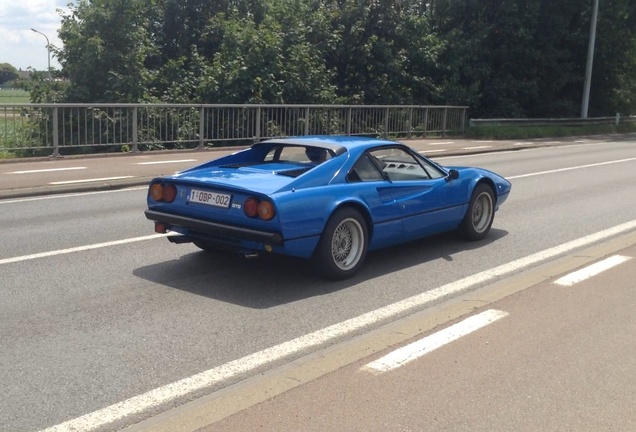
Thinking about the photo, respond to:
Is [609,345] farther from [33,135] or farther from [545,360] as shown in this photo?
[33,135]

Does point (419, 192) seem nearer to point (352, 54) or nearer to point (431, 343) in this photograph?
point (431, 343)

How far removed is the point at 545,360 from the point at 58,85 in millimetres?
25122

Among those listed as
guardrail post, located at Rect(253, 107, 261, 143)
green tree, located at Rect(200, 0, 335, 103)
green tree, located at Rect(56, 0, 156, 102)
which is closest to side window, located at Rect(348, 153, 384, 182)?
guardrail post, located at Rect(253, 107, 261, 143)

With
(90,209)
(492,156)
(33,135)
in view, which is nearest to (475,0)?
(492,156)

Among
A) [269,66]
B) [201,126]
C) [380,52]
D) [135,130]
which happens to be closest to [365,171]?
[135,130]

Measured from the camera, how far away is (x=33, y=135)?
16906mm

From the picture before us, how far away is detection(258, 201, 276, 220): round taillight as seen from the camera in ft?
21.7

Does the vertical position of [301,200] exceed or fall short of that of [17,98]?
it exceeds it

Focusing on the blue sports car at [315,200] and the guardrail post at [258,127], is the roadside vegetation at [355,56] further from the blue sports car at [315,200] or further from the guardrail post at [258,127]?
the blue sports car at [315,200]

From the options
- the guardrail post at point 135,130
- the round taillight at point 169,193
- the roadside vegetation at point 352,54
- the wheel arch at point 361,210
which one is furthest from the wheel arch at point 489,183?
the roadside vegetation at point 352,54

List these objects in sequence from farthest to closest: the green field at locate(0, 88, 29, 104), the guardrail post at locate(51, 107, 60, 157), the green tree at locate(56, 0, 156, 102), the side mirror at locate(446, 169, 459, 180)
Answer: the green field at locate(0, 88, 29, 104)
the green tree at locate(56, 0, 156, 102)
the guardrail post at locate(51, 107, 60, 157)
the side mirror at locate(446, 169, 459, 180)

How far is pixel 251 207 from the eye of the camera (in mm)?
6727

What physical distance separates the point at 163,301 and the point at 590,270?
419cm

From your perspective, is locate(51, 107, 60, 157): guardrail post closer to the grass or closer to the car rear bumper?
the car rear bumper
